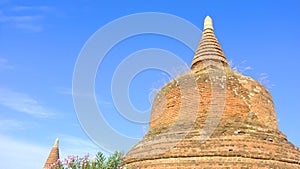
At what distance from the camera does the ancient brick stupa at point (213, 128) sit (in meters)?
10.2

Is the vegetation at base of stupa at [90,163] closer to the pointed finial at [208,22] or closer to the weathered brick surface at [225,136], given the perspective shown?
the weathered brick surface at [225,136]

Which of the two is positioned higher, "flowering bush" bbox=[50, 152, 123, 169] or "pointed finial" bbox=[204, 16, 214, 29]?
"pointed finial" bbox=[204, 16, 214, 29]

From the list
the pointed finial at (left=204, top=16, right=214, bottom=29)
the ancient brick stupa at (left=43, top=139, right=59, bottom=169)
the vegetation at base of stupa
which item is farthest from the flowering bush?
the ancient brick stupa at (left=43, top=139, right=59, bottom=169)

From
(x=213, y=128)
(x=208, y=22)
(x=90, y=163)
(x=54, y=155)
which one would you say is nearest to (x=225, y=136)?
(x=213, y=128)

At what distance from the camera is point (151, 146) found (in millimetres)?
11414

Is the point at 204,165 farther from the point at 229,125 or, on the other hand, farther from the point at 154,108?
the point at 154,108

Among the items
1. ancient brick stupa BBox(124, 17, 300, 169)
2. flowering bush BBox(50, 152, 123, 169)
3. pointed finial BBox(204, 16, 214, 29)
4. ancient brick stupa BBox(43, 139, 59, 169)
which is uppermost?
pointed finial BBox(204, 16, 214, 29)

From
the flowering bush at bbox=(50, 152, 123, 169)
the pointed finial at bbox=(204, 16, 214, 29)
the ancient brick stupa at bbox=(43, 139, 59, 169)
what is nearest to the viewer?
the flowering bush at bbox=(50, 152, 123, 169)

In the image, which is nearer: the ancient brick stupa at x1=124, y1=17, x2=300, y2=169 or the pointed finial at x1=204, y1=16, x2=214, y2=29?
the ancient brick stupa at x1=124, y1=17, x2=300, y2=169

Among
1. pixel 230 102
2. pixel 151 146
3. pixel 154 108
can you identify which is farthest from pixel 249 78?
pixel 151 146

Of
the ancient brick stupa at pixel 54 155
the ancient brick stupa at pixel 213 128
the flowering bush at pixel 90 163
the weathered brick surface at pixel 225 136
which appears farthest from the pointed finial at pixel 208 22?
the ancient brick stupa at pixel 54 155

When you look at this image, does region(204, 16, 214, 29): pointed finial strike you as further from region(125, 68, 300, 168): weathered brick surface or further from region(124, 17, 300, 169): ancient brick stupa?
region(125, 68, 300, 168): weathered brick surface

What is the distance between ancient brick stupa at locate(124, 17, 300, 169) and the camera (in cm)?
1016

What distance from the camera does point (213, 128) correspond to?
1111 centimetres
